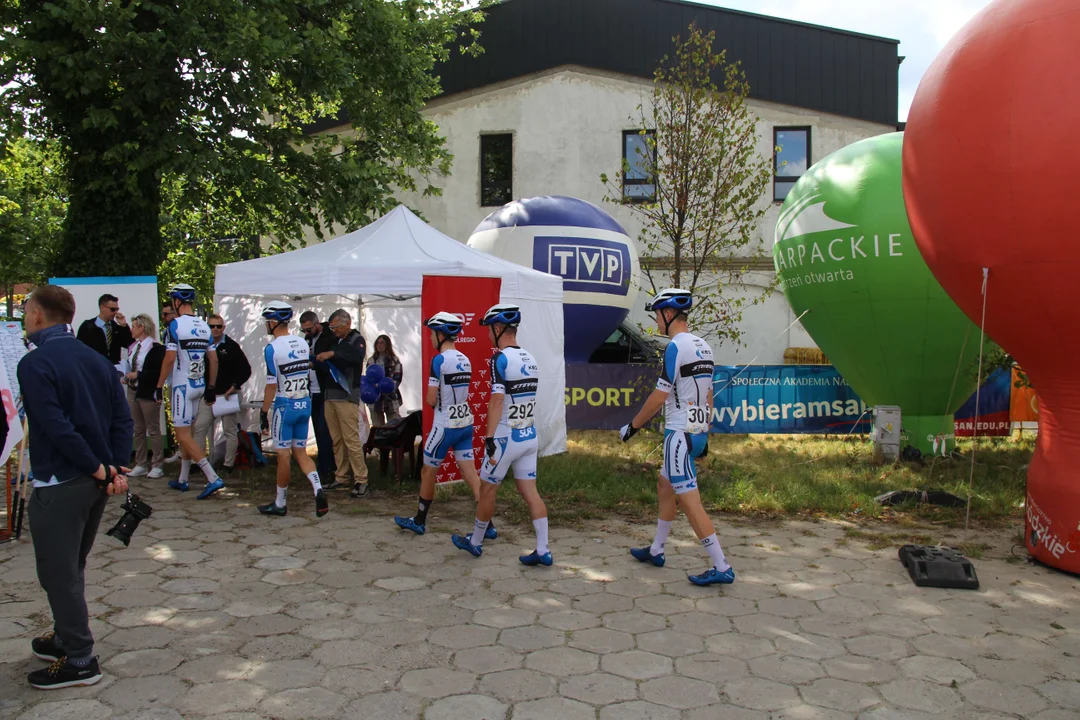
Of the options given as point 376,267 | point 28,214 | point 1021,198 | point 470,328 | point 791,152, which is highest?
point 791,152

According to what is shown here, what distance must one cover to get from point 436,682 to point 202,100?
9786mm

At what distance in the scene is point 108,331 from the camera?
961 cm

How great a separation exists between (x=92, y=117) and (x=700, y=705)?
10.2 m

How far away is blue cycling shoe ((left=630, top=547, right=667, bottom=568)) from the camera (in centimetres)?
603

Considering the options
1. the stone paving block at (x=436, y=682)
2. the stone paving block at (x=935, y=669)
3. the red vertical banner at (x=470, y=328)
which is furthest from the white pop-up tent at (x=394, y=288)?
the stone paving block at (x=935, y=669)

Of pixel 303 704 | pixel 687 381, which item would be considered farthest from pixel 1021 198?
pixel 303 704

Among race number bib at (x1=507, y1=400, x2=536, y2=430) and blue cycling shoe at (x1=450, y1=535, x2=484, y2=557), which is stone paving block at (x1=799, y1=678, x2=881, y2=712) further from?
blue cycling shoe at (x1=450, y1=535, x2=484, y2=557)

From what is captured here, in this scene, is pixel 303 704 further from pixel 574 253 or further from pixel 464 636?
pixel 574 253

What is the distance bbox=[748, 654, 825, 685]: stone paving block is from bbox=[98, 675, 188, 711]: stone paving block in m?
2.91

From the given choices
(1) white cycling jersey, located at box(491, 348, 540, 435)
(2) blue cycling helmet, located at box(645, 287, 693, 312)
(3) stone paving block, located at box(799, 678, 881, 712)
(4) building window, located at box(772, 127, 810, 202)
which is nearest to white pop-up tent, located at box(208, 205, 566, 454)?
(1) white cycling jersey, located at box(491, 348, 540, 435)

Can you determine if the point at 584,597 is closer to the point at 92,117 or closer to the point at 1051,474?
the point at 1051,474

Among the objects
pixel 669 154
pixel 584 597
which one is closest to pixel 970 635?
pixel 584 597

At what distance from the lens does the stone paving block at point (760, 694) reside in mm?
3816

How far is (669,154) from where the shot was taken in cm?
1039
